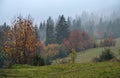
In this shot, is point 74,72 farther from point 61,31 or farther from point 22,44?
point 61,31

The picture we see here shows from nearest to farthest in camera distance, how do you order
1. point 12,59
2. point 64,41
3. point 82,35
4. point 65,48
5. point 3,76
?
1. point 3,76
2. point 12,59
3. point 65,48
4. point 64,41
5. point 82,35

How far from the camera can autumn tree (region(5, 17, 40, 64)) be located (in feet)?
223

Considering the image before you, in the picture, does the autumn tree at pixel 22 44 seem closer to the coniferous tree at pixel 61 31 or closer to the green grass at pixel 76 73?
the green grass at pixel 76 73

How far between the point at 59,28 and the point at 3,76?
11219cm

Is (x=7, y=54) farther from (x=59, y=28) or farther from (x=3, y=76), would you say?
(x=59, y=28)

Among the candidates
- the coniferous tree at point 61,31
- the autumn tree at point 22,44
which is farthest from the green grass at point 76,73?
the coniferous tree at point 61,31

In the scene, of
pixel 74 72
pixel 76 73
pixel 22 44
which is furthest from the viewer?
pixel 22 44

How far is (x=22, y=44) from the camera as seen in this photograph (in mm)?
68562

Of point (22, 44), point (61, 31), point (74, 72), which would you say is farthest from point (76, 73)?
point (61, 31)

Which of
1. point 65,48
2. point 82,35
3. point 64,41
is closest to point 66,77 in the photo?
point 65,48

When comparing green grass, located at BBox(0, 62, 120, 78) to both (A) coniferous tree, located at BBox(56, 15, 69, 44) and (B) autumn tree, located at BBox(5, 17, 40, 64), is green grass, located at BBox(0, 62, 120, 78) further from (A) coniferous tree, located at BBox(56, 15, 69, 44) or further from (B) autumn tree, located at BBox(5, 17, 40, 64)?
(A) coniferous tree, located at BBox(56, 15, 69, 44)

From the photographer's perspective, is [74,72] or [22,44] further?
[22,44]

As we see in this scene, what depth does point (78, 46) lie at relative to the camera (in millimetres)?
144875

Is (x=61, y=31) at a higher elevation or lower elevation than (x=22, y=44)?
lower
